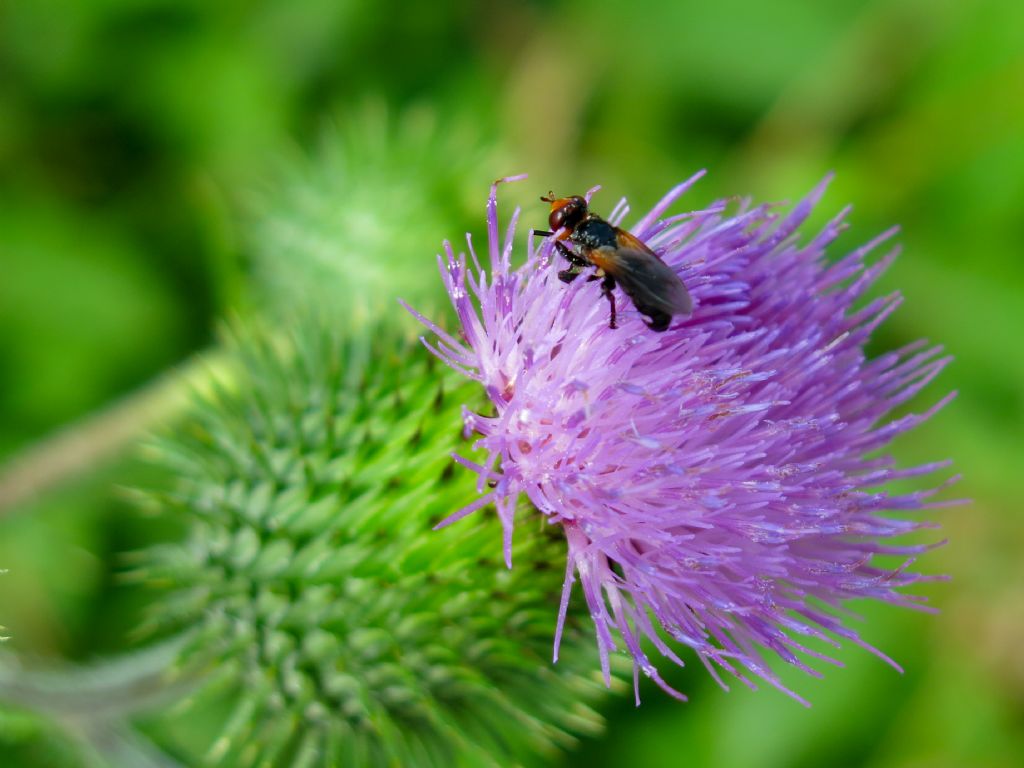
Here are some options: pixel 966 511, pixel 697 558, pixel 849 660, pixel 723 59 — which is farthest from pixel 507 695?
pixel 723 59

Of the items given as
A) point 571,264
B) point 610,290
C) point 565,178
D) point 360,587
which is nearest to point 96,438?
point 360,587

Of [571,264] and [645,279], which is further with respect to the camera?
[571,264]

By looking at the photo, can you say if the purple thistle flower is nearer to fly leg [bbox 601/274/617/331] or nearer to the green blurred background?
fly leg [bbox 601/274/617/331]

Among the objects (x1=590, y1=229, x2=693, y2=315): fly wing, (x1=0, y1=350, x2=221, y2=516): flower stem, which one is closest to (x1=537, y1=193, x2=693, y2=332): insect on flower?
(x1=590, y1=229, x2=693, y2=315): fly wing

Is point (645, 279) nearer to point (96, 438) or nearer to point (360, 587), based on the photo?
point (360, 587)

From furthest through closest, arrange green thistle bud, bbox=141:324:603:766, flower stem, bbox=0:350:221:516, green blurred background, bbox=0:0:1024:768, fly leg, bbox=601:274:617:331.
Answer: green blurred background, bbox=0:0:1024:768
flower stem, bbox=0:350:221:516
green thistle bud, bbox=141:324:603:766
fly leg, bbox=601:274:617:331

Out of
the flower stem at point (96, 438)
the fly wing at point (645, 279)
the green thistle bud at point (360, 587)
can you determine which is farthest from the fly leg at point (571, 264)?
the flower stem at point (96, 438)
